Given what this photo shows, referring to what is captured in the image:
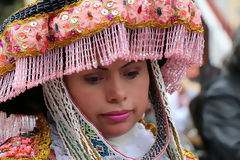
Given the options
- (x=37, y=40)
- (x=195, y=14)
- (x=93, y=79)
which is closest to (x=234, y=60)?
(x=195, y=14)

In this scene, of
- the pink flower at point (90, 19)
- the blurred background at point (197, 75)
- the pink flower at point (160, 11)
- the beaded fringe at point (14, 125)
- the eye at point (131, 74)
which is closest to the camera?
the pink flower at point (90, 19)

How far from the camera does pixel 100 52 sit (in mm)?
1419

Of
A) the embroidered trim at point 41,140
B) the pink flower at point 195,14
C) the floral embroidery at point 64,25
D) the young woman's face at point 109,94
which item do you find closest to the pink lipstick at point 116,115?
the young woman's face at point 109,94

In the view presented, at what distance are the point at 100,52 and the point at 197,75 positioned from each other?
299 centimetres

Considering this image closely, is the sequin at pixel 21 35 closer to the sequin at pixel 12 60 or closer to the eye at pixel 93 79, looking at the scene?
the sequin at pixel 12 60

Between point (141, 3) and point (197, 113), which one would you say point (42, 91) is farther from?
point (197, 113)

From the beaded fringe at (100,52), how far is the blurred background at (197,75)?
0.25 meters

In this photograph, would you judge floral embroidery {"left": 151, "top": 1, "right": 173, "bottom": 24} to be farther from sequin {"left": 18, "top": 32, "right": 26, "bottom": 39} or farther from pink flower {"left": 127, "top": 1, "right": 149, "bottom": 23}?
sequin {"left": 18, "top": 32, "right": 26, "bottom": 39}

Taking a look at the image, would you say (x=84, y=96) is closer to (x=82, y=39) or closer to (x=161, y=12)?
(x=82, y=39)

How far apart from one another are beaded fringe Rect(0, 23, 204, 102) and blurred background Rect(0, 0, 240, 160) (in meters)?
0.25

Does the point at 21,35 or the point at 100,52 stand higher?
the point at 21,35

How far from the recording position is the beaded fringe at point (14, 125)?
179 cm

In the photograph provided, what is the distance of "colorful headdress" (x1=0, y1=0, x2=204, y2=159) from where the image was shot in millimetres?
1378

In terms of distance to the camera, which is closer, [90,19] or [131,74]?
[90,19]
